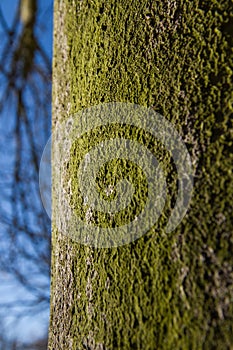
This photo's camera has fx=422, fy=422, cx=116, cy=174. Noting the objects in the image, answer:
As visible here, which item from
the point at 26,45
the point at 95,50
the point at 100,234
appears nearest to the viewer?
the point at 100,234

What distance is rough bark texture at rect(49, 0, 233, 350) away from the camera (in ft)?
1.35

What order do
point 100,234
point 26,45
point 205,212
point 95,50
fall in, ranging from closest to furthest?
point 205,212 → point 100,234 → point 95,50 → point 26,45

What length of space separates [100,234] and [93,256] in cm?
3

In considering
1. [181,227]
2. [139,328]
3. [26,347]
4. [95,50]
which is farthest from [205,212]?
[26,347]

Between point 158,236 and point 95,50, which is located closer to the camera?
point 158,236

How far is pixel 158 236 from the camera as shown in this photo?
1.56 ft

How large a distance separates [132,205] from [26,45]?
247cm

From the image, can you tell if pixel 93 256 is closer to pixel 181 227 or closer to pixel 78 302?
pixel 78 302

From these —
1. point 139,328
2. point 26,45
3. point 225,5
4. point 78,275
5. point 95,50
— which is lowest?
point 139,328

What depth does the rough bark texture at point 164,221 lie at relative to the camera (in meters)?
0.41

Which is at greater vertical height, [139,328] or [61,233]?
[61,233]

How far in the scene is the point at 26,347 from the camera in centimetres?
289

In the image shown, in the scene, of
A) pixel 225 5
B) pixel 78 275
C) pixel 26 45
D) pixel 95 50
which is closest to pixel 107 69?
pixel 95 50

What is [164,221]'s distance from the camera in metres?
0.47
